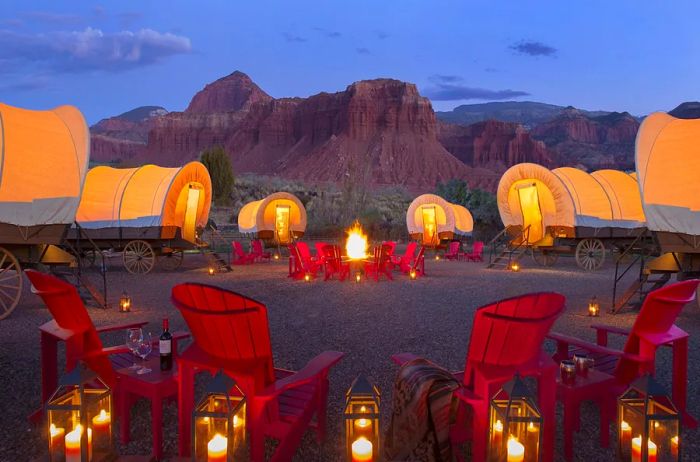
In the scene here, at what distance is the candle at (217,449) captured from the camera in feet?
6.75

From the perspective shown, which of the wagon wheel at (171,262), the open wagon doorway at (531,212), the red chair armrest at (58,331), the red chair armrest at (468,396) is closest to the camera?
the red chair armrest at (468,396)

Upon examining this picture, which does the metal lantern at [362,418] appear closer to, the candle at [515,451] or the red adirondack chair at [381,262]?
the candle at [515,451]

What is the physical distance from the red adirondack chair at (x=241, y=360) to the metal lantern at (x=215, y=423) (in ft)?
2.42

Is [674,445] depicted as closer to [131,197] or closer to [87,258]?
[131,197]

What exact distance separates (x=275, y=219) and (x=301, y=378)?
18.9 meters

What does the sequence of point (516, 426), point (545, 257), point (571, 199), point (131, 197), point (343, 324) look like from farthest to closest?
1. point (545, 257)
2. point (571, 199)
3. point (131, 197)
4. point (343, 324)
5. point (516, 426)

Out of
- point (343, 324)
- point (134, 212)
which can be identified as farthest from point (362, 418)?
point (134, 212)

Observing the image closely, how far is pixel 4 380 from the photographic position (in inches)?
183

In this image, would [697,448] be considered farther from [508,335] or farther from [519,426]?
[519,426]

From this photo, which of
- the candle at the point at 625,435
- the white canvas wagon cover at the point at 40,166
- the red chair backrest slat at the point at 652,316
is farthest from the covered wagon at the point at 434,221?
the candle at the point at 625,435

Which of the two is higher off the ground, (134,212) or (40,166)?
(40,166)

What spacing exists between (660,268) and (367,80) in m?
77.2

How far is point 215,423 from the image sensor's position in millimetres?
2086

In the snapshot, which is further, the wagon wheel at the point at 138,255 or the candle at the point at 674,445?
the wagon wheel at the point at 138,255
